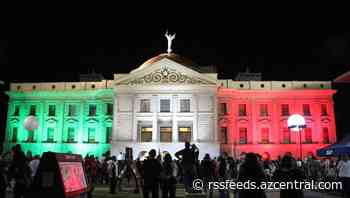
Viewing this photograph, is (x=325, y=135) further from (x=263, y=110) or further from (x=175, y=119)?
(x=175, y=119)

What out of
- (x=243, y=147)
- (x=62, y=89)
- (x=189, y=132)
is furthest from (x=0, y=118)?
(x=243, y=147)

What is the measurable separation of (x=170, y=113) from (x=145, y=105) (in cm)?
347

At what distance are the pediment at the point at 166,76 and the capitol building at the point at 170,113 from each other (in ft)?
0.41

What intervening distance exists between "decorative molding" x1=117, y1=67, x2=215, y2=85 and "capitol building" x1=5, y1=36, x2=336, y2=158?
0.12 meters

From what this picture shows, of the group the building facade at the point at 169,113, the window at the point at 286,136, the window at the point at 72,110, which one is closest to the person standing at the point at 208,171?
the building facade at the point at 169,113

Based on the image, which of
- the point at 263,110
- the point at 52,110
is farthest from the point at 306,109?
the point at 52,110

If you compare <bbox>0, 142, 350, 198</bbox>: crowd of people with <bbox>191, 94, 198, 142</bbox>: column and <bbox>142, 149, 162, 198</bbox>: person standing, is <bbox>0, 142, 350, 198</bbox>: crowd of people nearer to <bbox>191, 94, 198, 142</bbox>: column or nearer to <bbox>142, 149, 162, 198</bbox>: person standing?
<bbox>142, 149, 162, 198</bbox>: person standing

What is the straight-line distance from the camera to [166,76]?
4538 centimetres

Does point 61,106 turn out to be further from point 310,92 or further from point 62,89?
point 310,92

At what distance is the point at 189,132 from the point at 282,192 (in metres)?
36.6

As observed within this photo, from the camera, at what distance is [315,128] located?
4903 cm

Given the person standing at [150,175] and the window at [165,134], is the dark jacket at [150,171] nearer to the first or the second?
the person standing at [150,175]

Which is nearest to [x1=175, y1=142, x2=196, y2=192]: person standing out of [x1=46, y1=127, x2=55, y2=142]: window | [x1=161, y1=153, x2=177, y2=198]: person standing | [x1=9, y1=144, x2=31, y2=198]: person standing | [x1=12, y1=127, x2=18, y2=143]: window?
[x1=161, y1=153, x2=177, y2=198]: person standing

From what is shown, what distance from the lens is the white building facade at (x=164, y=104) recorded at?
4441 cm
